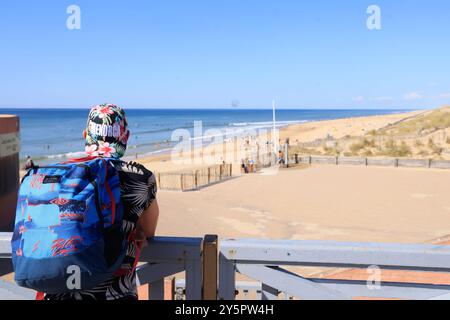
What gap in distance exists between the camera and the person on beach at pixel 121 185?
190 centimetres

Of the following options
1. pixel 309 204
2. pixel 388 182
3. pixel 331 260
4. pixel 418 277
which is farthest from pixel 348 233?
pixel 331 260

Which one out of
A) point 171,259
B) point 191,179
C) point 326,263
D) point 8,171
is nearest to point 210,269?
point 171,259

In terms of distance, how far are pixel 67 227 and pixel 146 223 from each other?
0.47 meters

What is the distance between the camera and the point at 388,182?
1834 cm

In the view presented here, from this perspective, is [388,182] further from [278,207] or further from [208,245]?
[208,245]

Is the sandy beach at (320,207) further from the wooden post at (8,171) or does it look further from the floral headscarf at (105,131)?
the floral headscarf at (105,131)

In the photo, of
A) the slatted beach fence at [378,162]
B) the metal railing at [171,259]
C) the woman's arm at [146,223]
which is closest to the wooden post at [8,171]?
the metal railing at [171,259]

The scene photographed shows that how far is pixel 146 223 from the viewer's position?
6.86 feet

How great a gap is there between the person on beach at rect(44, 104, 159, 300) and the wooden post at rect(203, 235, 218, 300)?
13.1 inches

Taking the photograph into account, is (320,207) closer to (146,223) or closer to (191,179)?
(191,179)

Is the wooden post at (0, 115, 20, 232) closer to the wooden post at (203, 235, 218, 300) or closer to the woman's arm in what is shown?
the woman's arm

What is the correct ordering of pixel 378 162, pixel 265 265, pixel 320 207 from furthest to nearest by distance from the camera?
1. pixel 378 162
2. pixel 320 207
3. pixel 265 265

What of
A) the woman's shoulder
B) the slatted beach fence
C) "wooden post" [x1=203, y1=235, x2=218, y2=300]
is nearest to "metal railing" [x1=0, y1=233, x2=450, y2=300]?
"wooden post" [x1=203, y1=235, x2=218, y2=300]
